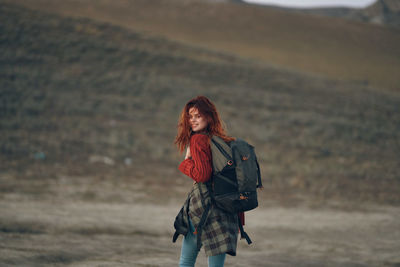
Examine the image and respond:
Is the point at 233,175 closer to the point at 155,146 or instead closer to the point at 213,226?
the point at 213,226

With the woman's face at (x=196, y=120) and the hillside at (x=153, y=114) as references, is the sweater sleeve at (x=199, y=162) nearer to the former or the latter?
the woman's face at (x=196, y=120)

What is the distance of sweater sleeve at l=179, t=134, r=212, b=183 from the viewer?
3.30 metres

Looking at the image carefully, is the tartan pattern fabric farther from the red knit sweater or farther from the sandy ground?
the sandy ground

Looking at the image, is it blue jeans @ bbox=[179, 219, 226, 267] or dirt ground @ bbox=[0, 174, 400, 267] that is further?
dirt ground @ bbox=[0, 174, 400, 267]

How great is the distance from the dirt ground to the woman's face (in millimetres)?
2925

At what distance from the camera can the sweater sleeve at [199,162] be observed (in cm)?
330

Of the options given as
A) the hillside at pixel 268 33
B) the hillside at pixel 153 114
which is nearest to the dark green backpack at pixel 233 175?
the hillside at pixel 153 114

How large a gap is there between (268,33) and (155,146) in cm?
4476

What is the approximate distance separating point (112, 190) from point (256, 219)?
433 centimetres

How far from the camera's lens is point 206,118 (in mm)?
3502

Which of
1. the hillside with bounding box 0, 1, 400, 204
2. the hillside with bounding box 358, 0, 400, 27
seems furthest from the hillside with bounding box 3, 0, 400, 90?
the hillside with bounding box 358, 0, 400, 27

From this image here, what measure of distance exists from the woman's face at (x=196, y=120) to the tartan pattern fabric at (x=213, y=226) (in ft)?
1.36

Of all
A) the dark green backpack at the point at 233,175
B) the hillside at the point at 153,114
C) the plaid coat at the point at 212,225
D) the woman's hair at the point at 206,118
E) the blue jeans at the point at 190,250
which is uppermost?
the hillside at the point at 153,114

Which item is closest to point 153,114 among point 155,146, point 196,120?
point 155,146
